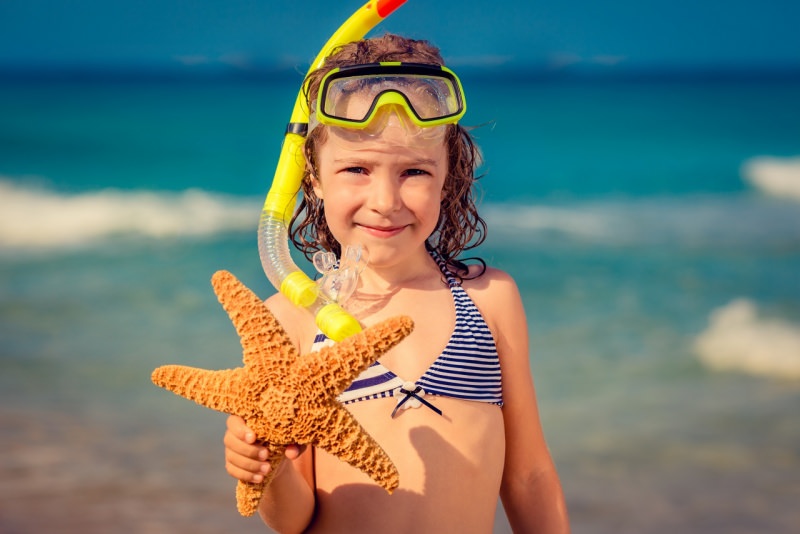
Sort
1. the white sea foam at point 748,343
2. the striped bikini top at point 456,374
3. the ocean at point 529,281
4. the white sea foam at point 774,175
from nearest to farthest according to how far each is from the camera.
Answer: the striped bikini top at point 456,374, the ocean at point 529,281, the white sea foam at point 748,343, the white sea foam at point 774,175

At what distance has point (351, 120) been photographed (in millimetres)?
2184

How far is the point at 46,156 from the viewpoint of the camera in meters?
10.1

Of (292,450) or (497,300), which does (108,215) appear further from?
(292,450)

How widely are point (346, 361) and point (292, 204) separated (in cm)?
61

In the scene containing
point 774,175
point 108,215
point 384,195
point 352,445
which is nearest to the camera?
point 352,445

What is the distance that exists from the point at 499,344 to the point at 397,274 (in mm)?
294

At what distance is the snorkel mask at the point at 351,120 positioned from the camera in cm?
218

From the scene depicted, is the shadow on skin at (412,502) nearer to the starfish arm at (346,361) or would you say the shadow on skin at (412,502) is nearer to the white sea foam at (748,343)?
the starfish arm at (346,361)

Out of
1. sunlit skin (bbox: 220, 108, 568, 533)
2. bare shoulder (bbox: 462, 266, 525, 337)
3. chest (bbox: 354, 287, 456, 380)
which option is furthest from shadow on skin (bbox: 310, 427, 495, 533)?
bare shoulder (bbox: 462, 266, 525, 337)

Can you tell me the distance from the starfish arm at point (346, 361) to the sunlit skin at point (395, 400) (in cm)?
31

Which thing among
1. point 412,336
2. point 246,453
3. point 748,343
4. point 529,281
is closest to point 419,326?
point 412,336

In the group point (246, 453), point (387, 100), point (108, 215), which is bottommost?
point (246, 453)

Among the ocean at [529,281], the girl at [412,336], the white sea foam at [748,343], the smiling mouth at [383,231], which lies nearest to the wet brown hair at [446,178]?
the girl at [412,336]

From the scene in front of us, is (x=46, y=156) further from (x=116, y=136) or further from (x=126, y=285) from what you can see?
(x=126, y=285)
